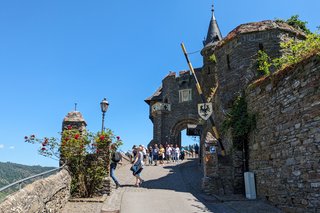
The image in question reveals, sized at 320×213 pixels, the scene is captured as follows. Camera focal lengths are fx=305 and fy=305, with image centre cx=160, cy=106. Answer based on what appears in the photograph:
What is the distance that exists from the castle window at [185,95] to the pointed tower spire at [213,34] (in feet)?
26.9

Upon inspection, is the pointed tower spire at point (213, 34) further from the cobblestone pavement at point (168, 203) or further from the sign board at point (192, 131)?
the cobblestone pavement at point (168, 203)

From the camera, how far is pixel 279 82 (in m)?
9.50

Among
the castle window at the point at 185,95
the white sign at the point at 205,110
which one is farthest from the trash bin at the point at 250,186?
the castle window at the point at 185,95

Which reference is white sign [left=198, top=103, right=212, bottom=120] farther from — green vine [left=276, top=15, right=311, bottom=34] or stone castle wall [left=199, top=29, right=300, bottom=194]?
green vine [left=276, top=15, right=311, bottom=34]

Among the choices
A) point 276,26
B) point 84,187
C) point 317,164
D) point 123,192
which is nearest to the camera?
point 317,164

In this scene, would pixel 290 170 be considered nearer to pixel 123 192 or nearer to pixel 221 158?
pixel 221 158

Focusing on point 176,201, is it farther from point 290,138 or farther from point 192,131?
point 192,131

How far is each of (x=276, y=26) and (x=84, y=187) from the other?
11.7m

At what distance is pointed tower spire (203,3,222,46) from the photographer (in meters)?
32.4

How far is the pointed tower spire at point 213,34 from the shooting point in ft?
106

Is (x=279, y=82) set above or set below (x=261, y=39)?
below

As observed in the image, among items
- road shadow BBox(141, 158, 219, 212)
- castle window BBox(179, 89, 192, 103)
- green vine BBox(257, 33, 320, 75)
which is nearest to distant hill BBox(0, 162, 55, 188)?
road shadow BBox(141, 158, 219, 212)

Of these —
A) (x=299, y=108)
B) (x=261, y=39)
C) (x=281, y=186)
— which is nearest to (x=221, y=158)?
(x=281, y=186)

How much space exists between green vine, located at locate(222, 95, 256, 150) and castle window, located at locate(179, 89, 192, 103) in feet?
86.3
